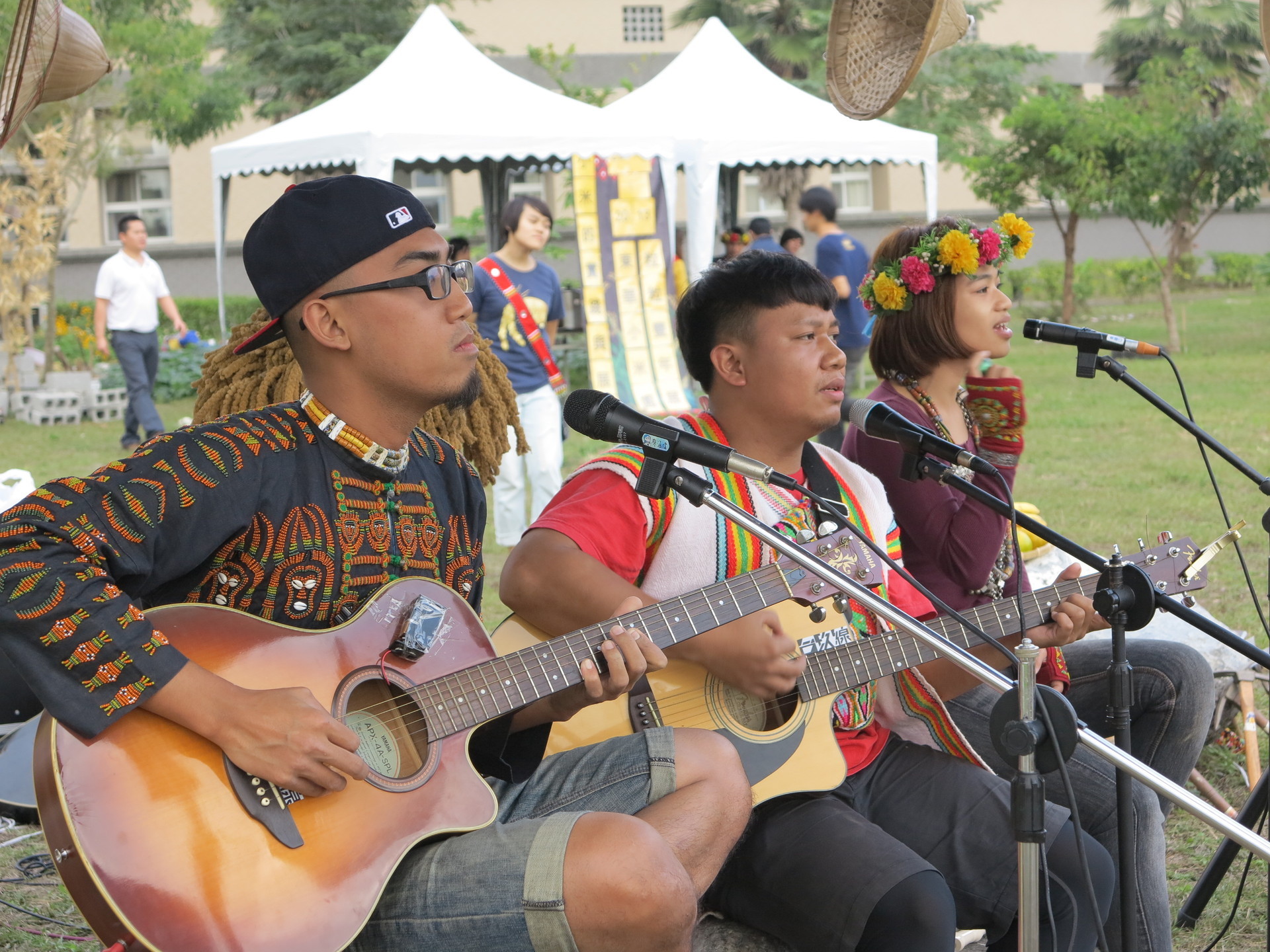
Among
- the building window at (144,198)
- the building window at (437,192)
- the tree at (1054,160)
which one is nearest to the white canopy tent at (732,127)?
the tree at (1054,160)

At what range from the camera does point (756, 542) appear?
3.03m

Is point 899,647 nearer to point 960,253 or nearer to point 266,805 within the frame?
point 960,253

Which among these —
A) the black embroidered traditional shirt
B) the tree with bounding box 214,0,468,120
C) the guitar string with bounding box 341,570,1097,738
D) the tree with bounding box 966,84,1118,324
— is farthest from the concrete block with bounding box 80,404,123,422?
the tree with bounding box 966,84,1118,324

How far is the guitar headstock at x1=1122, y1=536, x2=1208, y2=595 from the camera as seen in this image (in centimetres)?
285

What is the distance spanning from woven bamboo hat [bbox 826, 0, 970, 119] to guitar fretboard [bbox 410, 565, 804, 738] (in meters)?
1.33

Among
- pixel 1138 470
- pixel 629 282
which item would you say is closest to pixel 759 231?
pixel 629 282

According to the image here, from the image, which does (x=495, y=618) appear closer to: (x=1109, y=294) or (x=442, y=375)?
(x=442, y=375)

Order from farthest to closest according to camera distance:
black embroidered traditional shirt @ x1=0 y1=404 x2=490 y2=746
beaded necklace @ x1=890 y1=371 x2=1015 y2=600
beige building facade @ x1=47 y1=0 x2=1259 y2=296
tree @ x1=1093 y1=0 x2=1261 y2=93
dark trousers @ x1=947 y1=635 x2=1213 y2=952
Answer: tree @ x1=1093 y1=0 x2=1261 y2=93
beige building facade @ x1=47 y1=0 x2=1259 y2=296
beaded necklace @ x1=890 y1=371 x2=1015 y2=600
dark trousers @ x1=947 y1=635 x2=1213 y2=952
black embroidered traditional shirt @ x1=0 y1=404 x2=490 y2=746

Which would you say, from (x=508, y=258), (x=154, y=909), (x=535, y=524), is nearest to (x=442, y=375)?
(x=535, y=524)

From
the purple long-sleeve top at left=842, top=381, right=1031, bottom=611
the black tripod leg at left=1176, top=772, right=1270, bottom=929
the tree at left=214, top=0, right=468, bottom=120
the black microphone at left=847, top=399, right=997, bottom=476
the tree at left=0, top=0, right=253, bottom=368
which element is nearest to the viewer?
the black microphone at left=847, top=399, right=997, bottom=476

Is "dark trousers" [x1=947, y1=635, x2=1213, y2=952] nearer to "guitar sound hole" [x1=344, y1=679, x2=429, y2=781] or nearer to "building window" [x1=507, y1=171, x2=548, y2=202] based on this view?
"guitar sound hole" [x1=344, y1=679, x2=429, y2=781]

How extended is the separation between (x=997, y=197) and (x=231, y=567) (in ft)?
65.4

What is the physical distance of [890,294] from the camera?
150 inches

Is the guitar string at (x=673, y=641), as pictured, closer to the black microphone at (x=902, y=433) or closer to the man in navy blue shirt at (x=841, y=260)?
the black microphone at (x=902, y=433)
